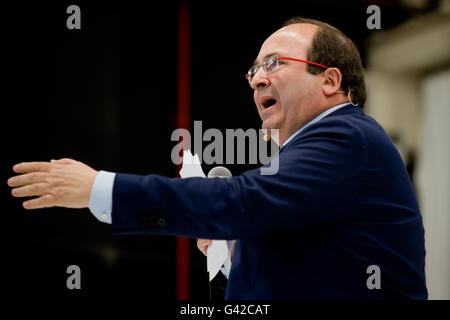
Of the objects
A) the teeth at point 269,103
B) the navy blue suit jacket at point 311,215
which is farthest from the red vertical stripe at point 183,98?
the navy blue suit jacket at point 311,215

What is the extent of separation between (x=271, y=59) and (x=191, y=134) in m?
1.31

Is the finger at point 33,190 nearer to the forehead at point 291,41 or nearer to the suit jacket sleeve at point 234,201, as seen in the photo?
the suit jacket sleeve at point 234,201

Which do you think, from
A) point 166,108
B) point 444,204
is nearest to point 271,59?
point 166,108

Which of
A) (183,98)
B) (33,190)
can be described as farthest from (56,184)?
(183,98)

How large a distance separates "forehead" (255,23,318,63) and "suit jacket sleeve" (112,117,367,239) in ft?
1.37

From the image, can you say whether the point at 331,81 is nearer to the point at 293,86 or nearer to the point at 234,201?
the point at 293,86

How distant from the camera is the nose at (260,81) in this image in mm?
1227

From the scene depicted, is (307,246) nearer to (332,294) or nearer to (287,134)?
(332,294)

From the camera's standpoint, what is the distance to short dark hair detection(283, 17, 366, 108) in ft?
4.00

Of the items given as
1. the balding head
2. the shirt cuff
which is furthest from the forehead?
the shirt cuff

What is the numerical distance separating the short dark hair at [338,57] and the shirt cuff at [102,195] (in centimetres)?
62

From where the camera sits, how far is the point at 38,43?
8.87ft

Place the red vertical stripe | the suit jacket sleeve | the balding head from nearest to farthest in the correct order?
the suit jacket sleeve, the balding head, the red vertical stripe

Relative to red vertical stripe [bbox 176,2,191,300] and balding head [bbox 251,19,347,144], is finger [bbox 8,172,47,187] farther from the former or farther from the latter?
red vertical stripe [bbox 176,2,191,300]
